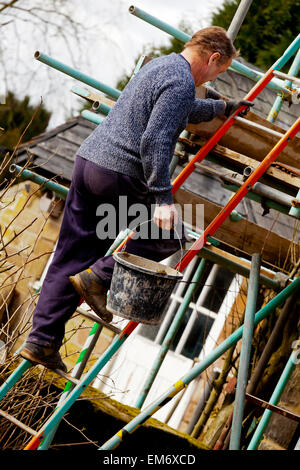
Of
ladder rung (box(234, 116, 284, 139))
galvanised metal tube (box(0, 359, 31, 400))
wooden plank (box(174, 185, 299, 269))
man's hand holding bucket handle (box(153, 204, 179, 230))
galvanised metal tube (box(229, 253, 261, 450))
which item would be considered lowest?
galvanised metal tube (box(0, 359, 31, 400))

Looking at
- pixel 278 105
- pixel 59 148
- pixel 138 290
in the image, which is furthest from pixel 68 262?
→ pixel 59 148

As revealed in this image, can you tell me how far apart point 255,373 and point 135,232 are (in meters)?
2.92

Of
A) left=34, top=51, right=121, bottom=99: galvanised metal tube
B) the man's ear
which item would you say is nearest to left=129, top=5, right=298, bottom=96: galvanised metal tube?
left=34, top=51, right=121, bottom=99: galvanised metal tube

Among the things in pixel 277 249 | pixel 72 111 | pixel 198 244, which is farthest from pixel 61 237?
pixel 72 111

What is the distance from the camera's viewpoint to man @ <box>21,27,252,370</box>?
2.90 metres

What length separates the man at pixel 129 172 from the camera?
290 centimetres

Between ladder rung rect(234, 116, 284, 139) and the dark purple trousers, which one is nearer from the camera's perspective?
the dark purple trousers

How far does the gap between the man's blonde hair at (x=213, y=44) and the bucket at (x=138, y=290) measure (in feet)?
3.40

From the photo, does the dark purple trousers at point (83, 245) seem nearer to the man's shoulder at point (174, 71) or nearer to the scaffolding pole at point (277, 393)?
the man's shoulder at point (174, 71)

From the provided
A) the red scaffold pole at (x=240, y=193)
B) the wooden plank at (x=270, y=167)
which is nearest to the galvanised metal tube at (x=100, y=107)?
the wooden plank at (x=270, y=167)

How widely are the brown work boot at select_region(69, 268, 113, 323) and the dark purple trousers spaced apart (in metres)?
0.04

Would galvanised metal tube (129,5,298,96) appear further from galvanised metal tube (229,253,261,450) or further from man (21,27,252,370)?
galvanised metal tube (229,253,261,450)

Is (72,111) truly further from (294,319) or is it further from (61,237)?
(61,237)

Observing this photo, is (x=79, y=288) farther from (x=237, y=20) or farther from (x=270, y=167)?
(x=237, y=20)
